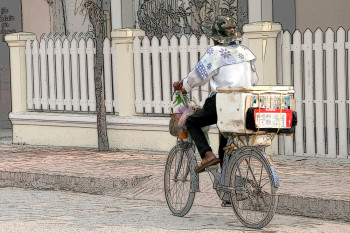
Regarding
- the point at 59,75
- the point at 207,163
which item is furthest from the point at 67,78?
the point at 207,163

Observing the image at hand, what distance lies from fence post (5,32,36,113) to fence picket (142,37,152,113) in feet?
7.64

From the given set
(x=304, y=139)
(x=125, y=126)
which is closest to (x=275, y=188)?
(x=304, y=139)

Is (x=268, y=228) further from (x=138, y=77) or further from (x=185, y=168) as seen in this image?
(x=138, y=77)

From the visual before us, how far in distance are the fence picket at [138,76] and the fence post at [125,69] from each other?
0.18 feet

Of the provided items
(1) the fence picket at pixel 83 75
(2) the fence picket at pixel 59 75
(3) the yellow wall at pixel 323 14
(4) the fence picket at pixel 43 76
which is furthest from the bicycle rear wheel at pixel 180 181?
(3) the yellow wall at pixel 323 14

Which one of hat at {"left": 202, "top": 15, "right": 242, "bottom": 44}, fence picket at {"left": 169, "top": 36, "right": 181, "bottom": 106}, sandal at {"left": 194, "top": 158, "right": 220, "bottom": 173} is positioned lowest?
sandal at {"left": 194, "top": 158, "right": 220, "bottom": 173}

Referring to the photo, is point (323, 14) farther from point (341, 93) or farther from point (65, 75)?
point (65, 75)

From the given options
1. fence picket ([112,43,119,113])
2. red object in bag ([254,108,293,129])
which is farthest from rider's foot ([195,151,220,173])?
fence picket ([112,43,119,113])

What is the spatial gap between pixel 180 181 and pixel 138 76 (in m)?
5.26

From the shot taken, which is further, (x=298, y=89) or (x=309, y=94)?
(x=298, y=89)

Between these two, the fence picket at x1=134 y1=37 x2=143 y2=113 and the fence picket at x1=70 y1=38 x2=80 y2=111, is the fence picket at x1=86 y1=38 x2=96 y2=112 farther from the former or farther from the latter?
the fence picket at x1=134 y1=37 x2=143 y2=113

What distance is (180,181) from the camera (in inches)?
373

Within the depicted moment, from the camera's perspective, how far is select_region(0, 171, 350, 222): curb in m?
9.25

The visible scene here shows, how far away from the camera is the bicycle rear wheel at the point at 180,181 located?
9250mm
